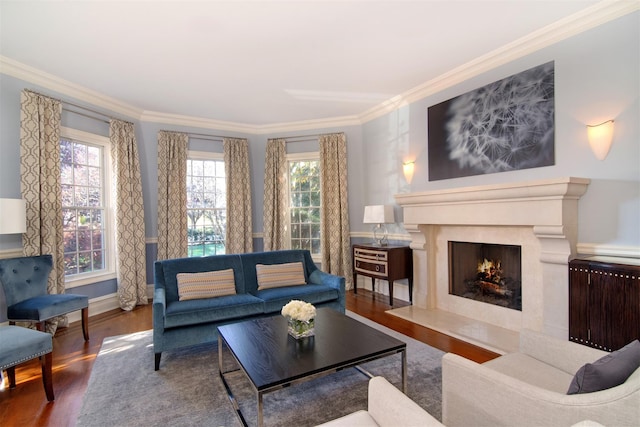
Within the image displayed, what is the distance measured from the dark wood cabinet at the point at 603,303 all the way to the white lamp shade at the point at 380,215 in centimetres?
231

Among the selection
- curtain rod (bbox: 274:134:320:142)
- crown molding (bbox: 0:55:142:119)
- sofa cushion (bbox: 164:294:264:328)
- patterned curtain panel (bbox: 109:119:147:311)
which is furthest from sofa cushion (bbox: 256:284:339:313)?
crown molding (bbox: 0:55:142:119)

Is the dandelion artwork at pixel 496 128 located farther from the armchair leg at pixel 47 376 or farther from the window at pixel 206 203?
the armchair leg at pixel 47 376

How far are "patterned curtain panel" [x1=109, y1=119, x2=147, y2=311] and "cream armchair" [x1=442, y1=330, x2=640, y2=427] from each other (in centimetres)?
456

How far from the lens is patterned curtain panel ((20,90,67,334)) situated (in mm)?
3533

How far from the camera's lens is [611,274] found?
243 cm

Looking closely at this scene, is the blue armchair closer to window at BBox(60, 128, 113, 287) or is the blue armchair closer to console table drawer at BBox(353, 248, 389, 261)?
window at BBox(60, 128, 113, 287)

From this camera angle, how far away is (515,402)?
1299 mm

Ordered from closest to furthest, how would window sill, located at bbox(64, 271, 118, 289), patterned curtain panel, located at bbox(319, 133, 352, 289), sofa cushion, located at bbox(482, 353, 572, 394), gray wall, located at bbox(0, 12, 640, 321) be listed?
sofa cushion, located at bbox(482, 353, 572, 394) < gray wall, located at bbox(0, 12, 640, 321) < window sill, located at bbox(64, 271, 118, 289) < patterned curtain panel, located at bbox(319, 133, 352, 289)

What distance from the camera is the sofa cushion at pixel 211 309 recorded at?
2.81 metres

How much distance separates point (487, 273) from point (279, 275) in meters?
2.48

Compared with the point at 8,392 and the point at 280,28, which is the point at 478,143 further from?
the point at 8,392

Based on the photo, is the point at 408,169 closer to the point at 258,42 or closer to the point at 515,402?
the point at 258,42

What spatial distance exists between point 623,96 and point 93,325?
5.88 meters

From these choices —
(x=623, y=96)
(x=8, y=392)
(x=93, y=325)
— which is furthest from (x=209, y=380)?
(x=623, y=96)
